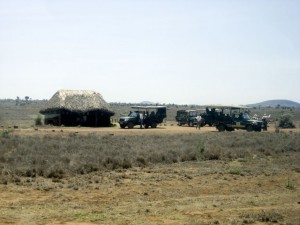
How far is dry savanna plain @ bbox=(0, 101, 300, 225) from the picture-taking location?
1148cm

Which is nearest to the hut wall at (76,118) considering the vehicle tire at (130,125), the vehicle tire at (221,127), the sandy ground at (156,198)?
the vehicle tire at (130,125)

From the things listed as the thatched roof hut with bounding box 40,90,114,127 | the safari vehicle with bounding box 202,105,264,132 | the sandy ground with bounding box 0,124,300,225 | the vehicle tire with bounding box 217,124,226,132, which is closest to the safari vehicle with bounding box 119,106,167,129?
the thatched roof hut with bounding box 40,90,114,127

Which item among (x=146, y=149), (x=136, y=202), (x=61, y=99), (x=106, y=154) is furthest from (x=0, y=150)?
(x=61, y=99)

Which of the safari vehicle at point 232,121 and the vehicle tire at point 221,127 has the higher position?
the safari vehicle at point 232,121

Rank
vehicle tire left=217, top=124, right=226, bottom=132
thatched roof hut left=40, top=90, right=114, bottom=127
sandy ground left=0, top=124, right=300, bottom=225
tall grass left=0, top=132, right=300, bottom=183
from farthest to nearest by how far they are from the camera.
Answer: thatched roof hut left=40, top=90, right=114, bottom=127, vehicle tire left=217, top=124, right=226, bottom=132, tall grass left=0, top=132, right=300, bottom=183, sandy ground left=0, top=124, right=300, bottom=225

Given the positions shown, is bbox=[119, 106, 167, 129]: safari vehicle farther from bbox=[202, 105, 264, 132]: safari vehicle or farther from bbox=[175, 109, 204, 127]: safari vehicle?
bbox=[202, 105, 264, 132]: safari vehicle

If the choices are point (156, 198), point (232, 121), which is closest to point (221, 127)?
point (232, 121)

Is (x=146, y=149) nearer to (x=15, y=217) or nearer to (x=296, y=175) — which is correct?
(x=296, y=175)

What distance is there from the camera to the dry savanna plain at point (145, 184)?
11.5 meters

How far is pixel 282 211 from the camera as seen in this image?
1213cm

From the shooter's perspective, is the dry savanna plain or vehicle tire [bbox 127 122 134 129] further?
vehicle tire [bbox 127 122 134 129]

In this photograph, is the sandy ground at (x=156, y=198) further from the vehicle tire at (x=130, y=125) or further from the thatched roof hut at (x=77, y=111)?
the thatched roof hut at (x=77, y=111)

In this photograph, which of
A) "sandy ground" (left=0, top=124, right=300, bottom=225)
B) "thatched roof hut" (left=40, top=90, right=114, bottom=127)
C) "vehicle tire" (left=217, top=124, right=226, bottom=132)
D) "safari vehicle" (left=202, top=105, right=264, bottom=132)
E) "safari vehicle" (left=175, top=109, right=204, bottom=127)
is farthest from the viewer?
"safari vehicle" (left=175, top=109, right=204, bottom=127)

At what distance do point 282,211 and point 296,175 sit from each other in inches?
281
